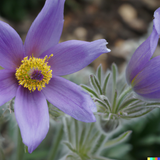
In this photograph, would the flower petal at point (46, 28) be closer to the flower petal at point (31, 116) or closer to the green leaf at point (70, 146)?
the flower petal at point (31, 116)

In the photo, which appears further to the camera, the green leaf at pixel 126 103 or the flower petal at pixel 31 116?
the green leaf at pixel 126 103

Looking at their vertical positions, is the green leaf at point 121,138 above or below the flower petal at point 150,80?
below

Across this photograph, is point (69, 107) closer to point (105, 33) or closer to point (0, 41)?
point (0, 41)

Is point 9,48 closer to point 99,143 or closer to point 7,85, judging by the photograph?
point 7,85

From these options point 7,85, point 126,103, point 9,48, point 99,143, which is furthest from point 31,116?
point 99,143

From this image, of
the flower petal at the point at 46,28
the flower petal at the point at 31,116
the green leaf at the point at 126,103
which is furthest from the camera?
the green leaf at the point at 126,103

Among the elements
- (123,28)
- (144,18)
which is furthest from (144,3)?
Answer: (123,28)

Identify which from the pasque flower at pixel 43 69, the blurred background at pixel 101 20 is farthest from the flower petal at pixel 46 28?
the blurred background at pixel 101 20
